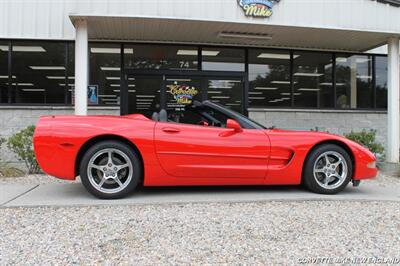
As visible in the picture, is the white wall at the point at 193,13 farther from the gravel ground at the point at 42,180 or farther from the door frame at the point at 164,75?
the gravel ground at the point at 42,180

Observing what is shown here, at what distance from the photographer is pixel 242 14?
823cm

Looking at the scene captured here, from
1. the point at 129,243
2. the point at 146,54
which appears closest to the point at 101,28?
the point at 146,54

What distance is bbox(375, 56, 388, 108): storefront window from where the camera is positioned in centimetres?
1204

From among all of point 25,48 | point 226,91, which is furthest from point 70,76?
point 226,91

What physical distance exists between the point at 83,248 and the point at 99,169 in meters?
1.68

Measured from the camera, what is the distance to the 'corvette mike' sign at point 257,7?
26.8ft

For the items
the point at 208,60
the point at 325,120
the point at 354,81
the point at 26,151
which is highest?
the point at 208,60

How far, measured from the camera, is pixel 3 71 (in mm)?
10414

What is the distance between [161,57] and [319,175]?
20.4ft

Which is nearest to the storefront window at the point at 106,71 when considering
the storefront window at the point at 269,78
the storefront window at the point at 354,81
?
the storefront window at the point at 269,78

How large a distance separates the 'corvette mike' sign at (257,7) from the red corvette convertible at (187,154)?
3207 millimetres

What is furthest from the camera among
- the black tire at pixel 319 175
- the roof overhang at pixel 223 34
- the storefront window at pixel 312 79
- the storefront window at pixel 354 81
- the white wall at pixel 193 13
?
the storefront window at pixel 354 81

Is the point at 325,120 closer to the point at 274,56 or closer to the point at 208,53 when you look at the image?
the point at 274,56

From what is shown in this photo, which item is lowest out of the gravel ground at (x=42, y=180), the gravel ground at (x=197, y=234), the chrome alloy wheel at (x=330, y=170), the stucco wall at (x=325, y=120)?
the gravel ground at (x=197, y=234)
